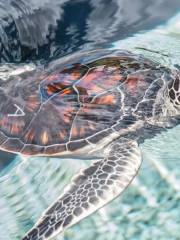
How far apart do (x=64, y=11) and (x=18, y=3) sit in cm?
63

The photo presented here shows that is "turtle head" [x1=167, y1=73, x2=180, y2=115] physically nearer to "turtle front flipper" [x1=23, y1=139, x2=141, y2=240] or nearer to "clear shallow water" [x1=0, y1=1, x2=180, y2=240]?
"clear shallow water" [x1=0, y1=1, x2=180, y2=240]

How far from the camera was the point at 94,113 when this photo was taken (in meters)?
3.28

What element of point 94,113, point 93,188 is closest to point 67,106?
point 94,113

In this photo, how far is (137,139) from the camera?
336 cm

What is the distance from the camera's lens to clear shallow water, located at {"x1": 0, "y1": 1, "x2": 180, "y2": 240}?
2666 mm

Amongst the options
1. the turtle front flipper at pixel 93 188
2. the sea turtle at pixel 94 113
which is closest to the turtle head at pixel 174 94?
the sea turtle at pixel 94 113

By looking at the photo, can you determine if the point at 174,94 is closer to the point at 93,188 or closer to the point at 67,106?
the point at 67,106

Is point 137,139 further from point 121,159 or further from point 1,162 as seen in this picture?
point 1,162

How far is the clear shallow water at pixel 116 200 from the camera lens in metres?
2.67

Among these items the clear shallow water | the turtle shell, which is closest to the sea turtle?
the turtle shell

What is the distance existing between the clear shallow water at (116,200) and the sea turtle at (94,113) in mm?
118

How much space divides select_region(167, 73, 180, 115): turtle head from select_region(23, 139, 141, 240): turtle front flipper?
48 cm

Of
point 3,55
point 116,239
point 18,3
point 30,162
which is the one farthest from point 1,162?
point 18,3

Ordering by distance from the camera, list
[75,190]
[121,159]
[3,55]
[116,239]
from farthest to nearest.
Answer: [3,55] < [121,159] < [75,190] < [116,239]
